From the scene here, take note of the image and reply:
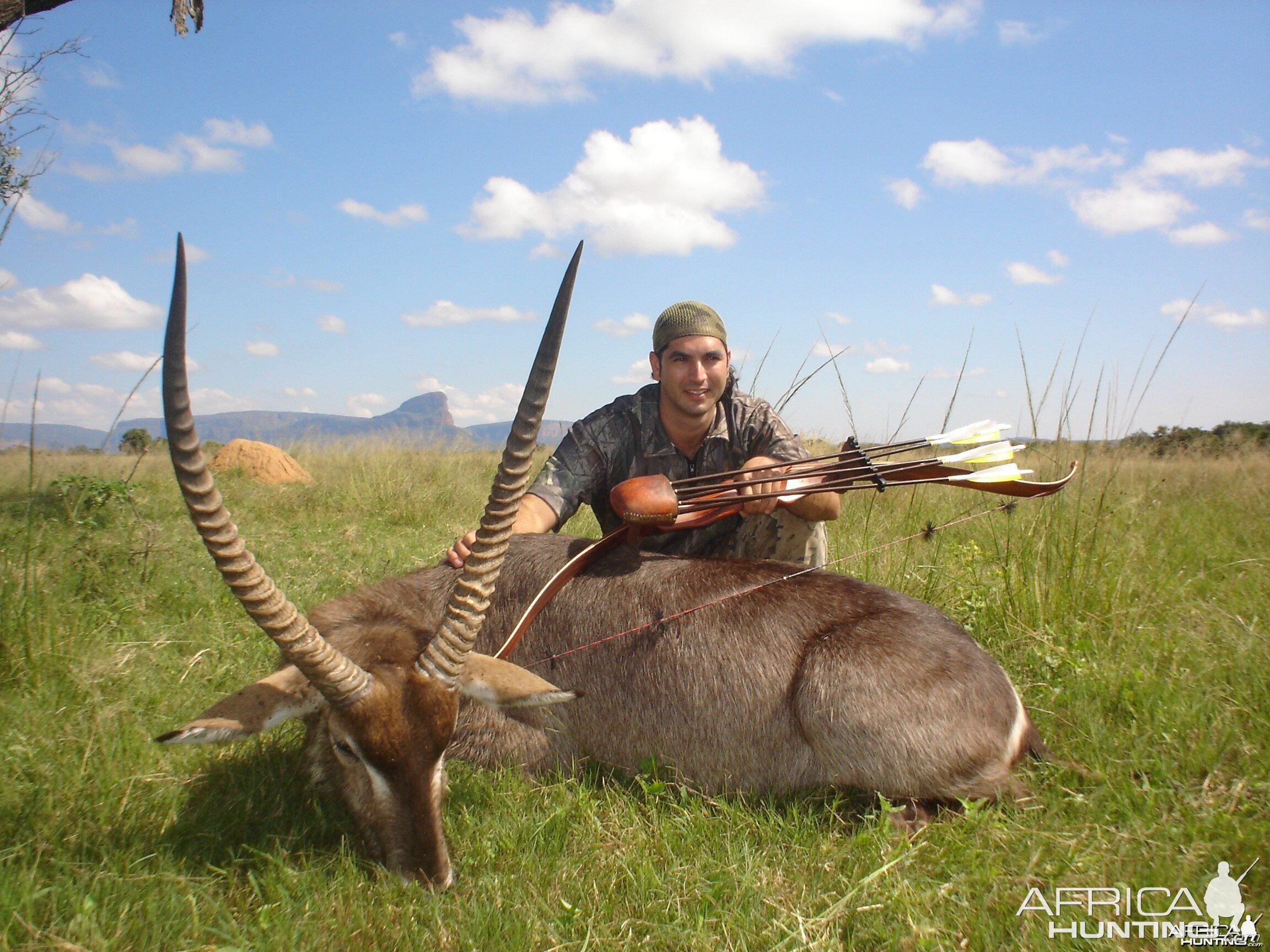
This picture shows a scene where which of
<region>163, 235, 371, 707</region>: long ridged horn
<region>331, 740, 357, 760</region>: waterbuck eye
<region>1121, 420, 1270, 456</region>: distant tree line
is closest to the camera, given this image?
<region>163, 235, 371, 707</region>: long ridged horn

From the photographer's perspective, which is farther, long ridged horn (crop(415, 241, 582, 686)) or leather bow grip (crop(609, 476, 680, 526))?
leather bow grip (crop(609, 476, 680, 526))

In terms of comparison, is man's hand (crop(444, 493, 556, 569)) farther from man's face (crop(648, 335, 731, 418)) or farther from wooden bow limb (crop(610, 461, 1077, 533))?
man's face (crop(648, 335, 731, 418))

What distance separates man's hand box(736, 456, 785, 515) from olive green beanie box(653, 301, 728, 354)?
819 mm

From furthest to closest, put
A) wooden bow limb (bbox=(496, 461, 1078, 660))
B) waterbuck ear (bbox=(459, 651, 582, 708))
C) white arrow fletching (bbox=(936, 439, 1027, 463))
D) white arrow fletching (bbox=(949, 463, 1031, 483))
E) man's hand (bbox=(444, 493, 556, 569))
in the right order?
man's hand (bbox=(444, 493, 556, 569)) → white arrow fletching (bbox=(936, 439, 1027, 463)) → white arrow fletching (bbox=(949, 463, 1031, 483)) → wooden bow limb (bbox=(496, 461, 1078, 660)) → waterbuck ear (bbox=(459, 651, 582, 708))

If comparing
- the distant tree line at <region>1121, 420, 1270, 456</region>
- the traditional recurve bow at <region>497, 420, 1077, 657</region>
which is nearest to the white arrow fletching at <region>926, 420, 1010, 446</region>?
the traditional recurve bow at <region>497, 420, 1077, 657</region>

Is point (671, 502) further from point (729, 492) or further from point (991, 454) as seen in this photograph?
point (991, 454)

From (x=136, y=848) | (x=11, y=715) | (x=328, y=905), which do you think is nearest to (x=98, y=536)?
(x=11, y=715)

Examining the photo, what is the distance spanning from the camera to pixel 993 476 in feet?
11.8

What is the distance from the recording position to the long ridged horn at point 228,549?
1.88 m

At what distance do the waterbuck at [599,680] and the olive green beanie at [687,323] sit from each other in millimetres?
1451

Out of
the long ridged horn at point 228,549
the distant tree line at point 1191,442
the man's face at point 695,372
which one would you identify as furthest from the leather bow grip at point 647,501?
the distant tree line at point 1191,442

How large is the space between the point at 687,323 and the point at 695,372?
1.00 ft

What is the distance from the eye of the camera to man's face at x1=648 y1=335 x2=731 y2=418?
14.8ft

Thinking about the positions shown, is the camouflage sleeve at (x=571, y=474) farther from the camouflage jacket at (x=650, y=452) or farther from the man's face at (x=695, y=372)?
the man's face at (x=695, y=372)
